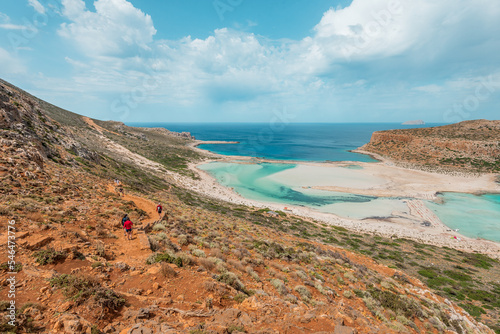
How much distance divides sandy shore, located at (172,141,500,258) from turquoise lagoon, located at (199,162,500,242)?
2.47m

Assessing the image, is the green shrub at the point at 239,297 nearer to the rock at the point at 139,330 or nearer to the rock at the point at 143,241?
the rock at the point at 139,330

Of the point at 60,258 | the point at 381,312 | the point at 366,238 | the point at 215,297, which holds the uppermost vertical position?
the point at 60,258

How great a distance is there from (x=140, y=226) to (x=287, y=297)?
975 cm

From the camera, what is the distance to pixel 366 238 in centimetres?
2875

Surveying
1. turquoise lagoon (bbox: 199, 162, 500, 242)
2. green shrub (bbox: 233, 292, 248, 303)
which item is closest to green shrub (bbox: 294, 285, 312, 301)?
green shrub (bbox: 233, 292, 248, 303)

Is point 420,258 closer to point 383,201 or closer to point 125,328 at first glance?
point 383,201

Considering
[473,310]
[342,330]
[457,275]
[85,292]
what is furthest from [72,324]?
[457,275]

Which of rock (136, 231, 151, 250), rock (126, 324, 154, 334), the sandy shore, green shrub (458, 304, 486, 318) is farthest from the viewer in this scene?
the sandy shore

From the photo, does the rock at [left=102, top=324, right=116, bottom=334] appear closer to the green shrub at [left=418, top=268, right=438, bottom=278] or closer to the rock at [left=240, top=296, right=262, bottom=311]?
the rock at [left=240, top=296, right=262, bottom=311]

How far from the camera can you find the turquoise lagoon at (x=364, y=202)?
38.2m

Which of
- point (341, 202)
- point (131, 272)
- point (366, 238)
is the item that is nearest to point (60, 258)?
point (131, 272)

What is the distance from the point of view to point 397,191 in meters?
54.3

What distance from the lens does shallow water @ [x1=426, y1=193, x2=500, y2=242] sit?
3509 centimetres

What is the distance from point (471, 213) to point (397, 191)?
552 inches
